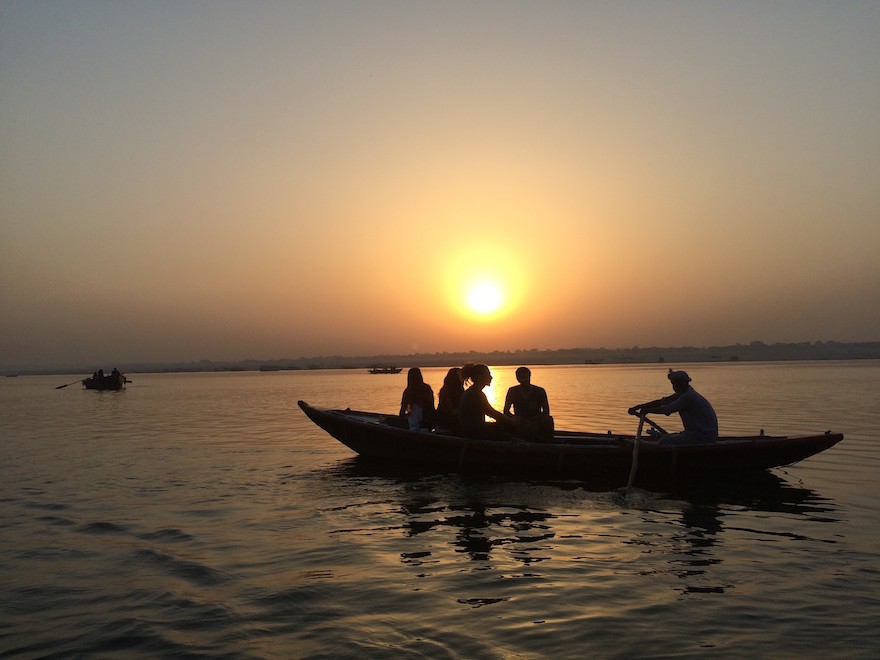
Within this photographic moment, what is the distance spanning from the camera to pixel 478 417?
15500 millimetres

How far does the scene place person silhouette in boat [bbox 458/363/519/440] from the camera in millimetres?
15251

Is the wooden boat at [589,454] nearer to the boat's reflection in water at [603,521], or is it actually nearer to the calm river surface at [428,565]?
the boat's reflection in water at [603,521]

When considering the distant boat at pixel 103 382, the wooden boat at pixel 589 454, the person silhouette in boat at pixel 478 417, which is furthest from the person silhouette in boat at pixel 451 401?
the distant boat at pixel 103 382

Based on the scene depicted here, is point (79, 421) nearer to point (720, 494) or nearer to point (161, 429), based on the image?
point (161, 429)

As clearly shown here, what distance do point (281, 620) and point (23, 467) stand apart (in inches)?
589

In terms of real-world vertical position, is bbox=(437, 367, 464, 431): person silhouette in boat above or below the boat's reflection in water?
above

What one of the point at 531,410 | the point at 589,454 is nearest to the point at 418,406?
the point at 531,410

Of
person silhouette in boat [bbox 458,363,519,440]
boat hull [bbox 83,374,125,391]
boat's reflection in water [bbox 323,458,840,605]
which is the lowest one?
boat's reflection in water [bbox 323,458,840,605]

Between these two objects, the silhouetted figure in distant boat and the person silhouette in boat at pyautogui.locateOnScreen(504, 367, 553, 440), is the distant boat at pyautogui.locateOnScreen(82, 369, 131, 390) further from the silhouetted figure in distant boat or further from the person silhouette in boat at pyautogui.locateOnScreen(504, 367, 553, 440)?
the person silhouette in boat at pyautogui.locateOnScreen(504, 367, 553, 440)

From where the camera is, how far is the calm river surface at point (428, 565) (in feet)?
20.8

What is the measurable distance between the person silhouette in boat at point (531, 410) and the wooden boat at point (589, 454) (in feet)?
1.29

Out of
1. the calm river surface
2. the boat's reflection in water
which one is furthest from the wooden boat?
the calm river surface

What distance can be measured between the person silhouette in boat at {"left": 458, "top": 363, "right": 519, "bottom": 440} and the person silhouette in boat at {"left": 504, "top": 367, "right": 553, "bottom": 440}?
0.82ft

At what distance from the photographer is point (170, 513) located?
12258 millimetres
